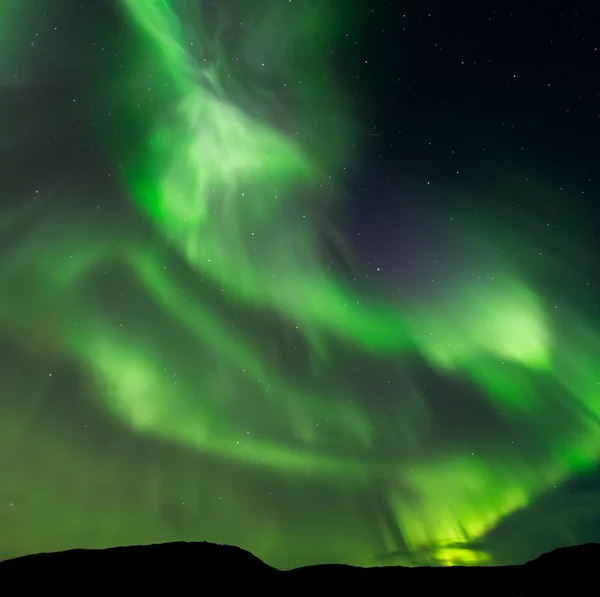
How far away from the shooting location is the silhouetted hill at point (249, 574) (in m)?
38.5

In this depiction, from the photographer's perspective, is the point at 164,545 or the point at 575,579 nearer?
the point at 575,579

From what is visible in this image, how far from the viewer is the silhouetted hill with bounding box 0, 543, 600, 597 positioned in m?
38.5

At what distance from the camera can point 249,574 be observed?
45594 mm

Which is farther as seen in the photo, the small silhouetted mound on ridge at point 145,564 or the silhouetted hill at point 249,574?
the small silhouetted mound on ridge at point 145,564

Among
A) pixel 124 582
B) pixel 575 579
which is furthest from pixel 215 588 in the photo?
pixel 575 579

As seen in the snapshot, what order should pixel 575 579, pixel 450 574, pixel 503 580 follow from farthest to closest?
pixel 450 574
pixel 503 580
pixel 575 579

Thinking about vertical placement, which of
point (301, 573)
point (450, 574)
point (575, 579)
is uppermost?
point (301, 573)

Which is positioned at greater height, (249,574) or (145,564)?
(145,564)

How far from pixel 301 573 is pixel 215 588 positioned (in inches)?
328

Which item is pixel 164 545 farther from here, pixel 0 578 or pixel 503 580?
pixel 503 580

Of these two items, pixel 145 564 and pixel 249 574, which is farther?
pixel 249 574

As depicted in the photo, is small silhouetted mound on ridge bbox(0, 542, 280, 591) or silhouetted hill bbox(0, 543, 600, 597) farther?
small silhouetted mound on ridge bbox(0, 542, 280, 591)

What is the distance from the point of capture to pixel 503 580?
41375mm

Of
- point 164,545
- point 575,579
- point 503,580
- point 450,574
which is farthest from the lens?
point 164,545
